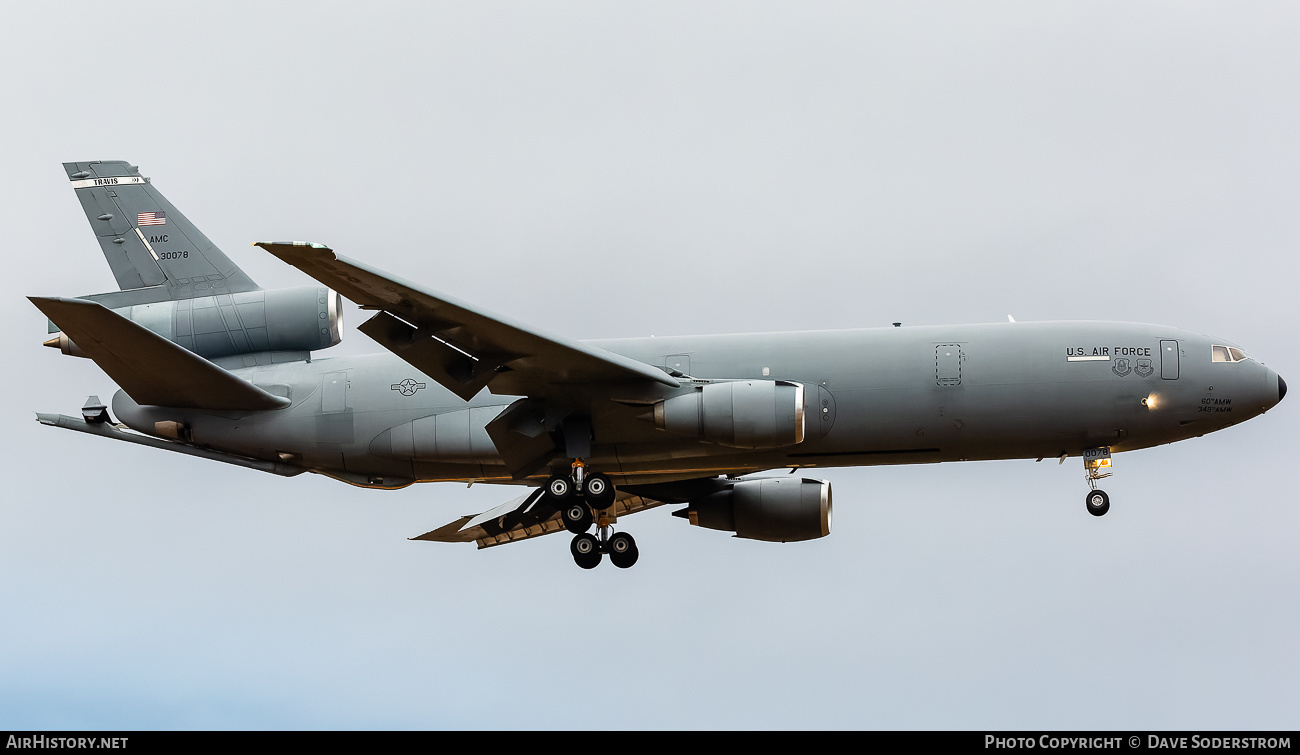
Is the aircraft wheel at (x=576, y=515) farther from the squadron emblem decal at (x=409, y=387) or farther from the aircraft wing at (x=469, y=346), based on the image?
the squadron emblem decal at (x=409, y=387)

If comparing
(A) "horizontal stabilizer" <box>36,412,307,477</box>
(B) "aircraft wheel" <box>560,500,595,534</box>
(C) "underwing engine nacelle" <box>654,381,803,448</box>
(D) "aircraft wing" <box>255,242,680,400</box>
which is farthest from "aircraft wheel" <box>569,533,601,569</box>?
(A) "horizontal stabilizer" <box>36,412,307,477</box>

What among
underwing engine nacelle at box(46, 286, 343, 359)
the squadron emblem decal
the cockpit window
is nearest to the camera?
the cockpit window

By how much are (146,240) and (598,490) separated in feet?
38.9

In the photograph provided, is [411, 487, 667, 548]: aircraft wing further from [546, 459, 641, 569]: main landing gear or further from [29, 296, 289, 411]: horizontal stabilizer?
[29, 296, 289, 411]: horizontal stabilizer

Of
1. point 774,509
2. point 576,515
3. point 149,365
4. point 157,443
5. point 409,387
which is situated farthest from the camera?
point 774,509

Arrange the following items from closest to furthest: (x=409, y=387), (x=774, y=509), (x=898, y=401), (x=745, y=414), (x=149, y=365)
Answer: (x=745, y=414) < (x=898, y=401) < (x=149, y=365) < (x=409, y=387) < (x=774, y=509)

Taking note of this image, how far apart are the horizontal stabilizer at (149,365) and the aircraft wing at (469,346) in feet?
15.0

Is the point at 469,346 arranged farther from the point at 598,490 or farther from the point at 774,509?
the point at 774,509

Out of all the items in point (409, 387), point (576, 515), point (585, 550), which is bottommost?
point (585, 550)

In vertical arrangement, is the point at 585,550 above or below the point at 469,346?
below

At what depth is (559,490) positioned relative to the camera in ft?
93.2

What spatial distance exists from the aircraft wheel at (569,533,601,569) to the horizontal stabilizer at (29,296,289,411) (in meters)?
6.79

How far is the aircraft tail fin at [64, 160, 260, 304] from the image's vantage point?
30891 mm

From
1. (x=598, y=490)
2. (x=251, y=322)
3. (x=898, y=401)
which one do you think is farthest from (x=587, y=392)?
(x=251, y=322)
